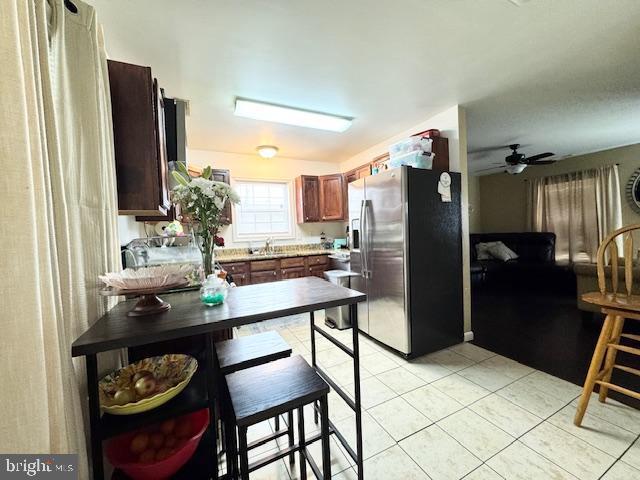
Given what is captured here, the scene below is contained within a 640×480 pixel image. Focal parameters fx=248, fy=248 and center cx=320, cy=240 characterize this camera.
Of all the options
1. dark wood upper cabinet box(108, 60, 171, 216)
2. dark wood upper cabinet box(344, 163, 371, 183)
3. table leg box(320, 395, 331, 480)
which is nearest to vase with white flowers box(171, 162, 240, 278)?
dark wood upper cabinet box(108, 60, 171, 216)

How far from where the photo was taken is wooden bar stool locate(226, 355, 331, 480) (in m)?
0.89

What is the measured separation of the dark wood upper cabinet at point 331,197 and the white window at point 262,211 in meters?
0.66

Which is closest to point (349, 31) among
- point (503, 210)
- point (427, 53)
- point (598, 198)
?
point (427, 53)

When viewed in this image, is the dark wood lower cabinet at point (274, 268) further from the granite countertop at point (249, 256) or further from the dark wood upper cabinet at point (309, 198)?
the dark wood upper cabinet at point (309, 198)

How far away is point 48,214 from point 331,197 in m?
3.89

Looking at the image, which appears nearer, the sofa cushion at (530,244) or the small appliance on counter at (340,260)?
the small appliance on counter at (340,260)

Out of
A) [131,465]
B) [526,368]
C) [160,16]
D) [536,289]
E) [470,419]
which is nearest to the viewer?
[131,465]

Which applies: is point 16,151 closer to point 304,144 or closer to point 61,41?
point 61,41

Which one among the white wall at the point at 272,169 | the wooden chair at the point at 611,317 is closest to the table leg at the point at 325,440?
the wooden chair at the point at 611,317

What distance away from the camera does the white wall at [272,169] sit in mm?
3957

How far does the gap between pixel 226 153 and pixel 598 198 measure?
701cm

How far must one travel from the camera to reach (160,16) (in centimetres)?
147

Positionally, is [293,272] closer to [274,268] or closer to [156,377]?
[274,268]

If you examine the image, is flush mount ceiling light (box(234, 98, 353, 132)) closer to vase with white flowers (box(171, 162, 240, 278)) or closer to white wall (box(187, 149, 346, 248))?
white wall (box(187, 149, 346, 248))
